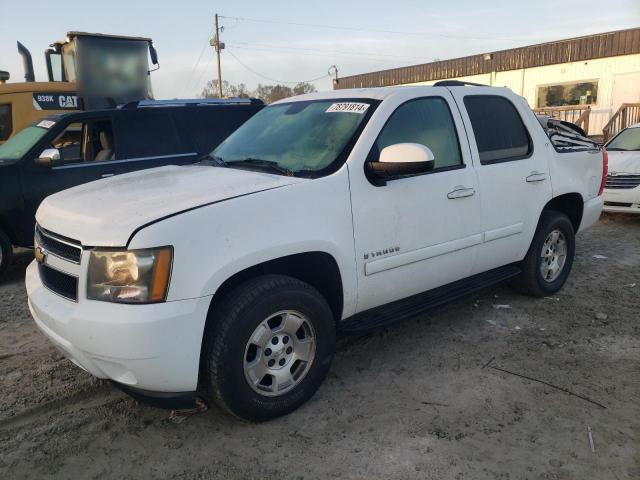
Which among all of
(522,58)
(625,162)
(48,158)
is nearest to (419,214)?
(48,158)

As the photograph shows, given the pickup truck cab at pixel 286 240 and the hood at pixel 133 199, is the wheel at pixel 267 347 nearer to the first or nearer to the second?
the pickup truck cab at pixel 286 240

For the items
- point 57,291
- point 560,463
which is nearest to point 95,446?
point 57,291

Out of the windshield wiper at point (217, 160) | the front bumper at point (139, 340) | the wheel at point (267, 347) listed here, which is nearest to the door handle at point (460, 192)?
the wheel at point (267, 347)

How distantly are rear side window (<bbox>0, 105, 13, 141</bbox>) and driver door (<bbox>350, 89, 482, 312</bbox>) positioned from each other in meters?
8.60

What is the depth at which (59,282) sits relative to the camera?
9.27ft

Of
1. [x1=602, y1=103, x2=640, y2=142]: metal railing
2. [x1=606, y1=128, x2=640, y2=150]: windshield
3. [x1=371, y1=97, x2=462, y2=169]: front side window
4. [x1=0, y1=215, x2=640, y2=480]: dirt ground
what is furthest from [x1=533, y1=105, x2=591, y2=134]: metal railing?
[x1=371, y1=97, x2=462, y2=169]: front side window

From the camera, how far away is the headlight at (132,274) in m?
2.44

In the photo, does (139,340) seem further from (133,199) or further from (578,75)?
(578,75)

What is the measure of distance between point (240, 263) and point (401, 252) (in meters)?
1.18

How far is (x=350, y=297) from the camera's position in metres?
3.19

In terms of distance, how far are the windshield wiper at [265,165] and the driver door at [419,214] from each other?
407 mm

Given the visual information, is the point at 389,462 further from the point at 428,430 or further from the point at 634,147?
the point at 634,147

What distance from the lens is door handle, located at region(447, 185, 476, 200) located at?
11.9 feet

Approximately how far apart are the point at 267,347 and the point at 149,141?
474cm
